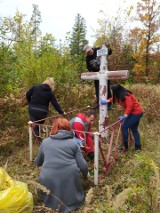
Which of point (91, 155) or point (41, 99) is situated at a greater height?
point (41, 99)

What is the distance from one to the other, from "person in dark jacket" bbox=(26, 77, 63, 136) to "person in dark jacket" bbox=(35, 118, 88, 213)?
1.88 meters

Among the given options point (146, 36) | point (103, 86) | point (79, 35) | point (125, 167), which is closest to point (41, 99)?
point (103, 86)

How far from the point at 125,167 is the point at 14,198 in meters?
1.99

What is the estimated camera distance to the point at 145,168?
2.65 m

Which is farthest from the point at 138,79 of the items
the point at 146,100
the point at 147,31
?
the point at 146,100

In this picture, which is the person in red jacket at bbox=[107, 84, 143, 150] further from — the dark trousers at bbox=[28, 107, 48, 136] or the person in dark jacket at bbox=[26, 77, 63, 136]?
the dark trousers at bbox=[28, 107, 48, 136]

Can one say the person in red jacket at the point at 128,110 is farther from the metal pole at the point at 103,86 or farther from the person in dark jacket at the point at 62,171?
the person in dark jacket at the point at 62,171

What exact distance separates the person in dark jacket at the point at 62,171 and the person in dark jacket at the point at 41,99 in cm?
188

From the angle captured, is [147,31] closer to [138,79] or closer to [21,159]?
[138,79]

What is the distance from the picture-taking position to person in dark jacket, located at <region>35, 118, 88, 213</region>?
3.32 m

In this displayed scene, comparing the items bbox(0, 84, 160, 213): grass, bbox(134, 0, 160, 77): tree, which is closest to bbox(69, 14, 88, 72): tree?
bbox(134, 0, 160, 77): tree

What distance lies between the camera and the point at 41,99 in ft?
17.6

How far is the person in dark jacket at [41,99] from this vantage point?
5.34 m

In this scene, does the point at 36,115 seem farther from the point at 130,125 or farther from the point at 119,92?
the point at 130,125
